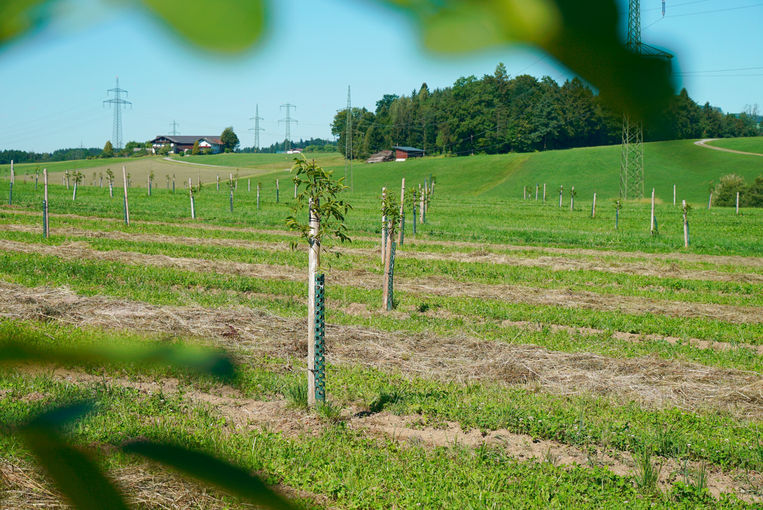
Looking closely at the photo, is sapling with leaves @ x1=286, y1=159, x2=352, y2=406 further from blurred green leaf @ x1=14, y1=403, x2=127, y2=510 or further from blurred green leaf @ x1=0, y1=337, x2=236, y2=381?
blurred green leaf @ x1=14, y1=403, x2=127, y2=510

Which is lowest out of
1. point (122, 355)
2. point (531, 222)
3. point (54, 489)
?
point (531, 222)

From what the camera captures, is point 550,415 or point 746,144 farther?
point 550,415

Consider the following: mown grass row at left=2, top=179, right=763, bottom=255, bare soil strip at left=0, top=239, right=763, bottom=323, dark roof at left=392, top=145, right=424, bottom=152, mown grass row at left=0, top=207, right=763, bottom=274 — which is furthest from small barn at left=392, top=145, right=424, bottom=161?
mown grass row at left=2, top=179, right=763, bottom=255

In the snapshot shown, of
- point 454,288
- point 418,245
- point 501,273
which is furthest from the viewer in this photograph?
point 418,245

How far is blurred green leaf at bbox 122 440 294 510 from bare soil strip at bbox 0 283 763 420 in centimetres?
513

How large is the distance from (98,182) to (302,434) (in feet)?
174

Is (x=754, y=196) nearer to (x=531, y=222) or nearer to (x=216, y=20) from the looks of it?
(x=531, y=222)

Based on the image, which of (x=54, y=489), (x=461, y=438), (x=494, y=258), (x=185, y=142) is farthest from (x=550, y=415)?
(x=494, y=258)

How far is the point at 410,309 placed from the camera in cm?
986

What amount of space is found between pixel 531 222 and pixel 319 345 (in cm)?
2510

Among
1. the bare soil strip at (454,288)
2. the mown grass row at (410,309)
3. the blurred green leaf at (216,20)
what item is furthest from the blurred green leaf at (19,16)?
the bare soil strip at (454,288)

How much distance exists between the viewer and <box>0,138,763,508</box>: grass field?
0.86 m

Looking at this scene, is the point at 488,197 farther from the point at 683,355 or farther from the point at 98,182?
the point at 683,355

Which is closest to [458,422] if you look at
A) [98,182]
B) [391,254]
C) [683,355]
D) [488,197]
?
[683,355]
